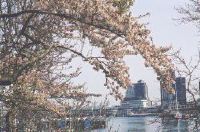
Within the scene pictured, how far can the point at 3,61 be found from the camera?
1284cm

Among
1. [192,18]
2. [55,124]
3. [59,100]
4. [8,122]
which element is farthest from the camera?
[192,18]

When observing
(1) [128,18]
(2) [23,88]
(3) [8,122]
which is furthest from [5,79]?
(1) [128,18]

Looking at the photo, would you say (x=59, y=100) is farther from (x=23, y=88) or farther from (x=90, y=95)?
(x=23, y=88)

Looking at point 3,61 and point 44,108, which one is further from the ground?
point 3,61

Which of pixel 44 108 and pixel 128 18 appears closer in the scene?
pixel 128 18

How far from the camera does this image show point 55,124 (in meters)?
12.5

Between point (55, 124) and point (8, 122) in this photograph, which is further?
point (8, 122)

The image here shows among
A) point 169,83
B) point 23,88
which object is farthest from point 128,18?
point 23,88

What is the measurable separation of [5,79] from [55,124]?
1.75m

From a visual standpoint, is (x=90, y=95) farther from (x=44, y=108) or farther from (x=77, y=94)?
(x=44, y=108)

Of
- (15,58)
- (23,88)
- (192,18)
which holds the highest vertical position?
(192,18)

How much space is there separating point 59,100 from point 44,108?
185 cm

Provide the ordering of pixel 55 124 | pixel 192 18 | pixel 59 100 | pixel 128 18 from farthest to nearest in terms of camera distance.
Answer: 1. pixel 192 18
2. pixel 59 100
3. pixel 55 124
4. pixel 128 18

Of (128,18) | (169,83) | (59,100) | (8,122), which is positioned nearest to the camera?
(128,18)
